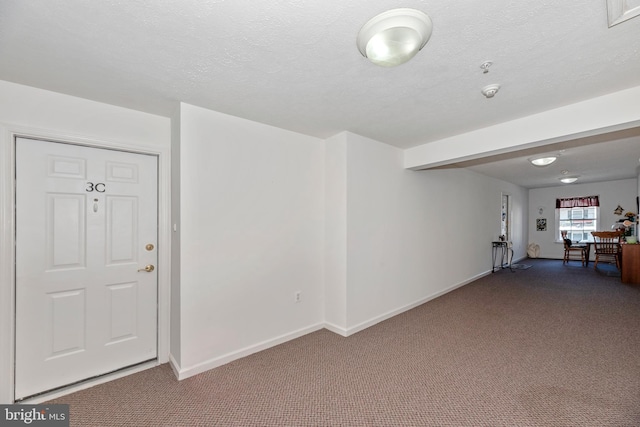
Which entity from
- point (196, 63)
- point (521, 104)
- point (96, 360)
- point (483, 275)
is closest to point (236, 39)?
point (196, 63)

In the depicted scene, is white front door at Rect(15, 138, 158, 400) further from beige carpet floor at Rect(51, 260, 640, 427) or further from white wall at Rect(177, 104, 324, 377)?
white wall at Rect(177, 104, 324, 377)

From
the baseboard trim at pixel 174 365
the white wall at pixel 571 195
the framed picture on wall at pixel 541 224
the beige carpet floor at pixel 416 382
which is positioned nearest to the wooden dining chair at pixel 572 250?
the white wall at pixel 571 195

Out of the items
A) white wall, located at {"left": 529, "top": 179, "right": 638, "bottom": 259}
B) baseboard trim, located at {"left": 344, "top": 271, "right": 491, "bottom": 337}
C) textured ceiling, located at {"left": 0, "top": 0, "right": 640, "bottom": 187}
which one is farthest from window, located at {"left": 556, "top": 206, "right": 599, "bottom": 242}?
textured ceiling, located at {"left": 0, "top": 0, "right": 640, "bottom": 187}

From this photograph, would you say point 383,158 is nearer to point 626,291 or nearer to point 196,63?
point 196,63

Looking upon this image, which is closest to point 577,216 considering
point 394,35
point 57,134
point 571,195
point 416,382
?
point 571,195

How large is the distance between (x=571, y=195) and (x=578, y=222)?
84cm

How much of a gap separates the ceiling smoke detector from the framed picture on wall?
29.6ft

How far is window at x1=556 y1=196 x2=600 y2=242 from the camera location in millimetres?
8125

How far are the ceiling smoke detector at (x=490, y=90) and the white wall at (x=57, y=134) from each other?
9.15 ft

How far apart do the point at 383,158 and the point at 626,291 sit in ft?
16.8

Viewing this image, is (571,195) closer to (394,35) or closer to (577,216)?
(577,216)

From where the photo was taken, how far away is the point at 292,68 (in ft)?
6.08

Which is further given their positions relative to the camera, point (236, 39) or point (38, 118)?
point (38, 118)

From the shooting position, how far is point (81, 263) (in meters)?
2.28
